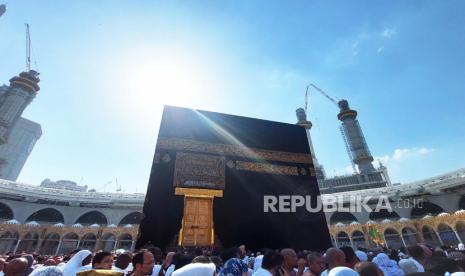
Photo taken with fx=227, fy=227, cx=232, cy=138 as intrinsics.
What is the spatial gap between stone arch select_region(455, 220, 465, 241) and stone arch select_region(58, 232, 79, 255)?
30.5 meters

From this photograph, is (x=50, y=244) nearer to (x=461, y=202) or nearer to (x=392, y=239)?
(x=392, y=239)

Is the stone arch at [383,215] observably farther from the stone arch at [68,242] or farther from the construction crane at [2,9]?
the construction crane at [2,9]

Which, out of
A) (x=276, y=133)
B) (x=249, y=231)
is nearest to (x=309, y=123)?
(x=276, y=133)

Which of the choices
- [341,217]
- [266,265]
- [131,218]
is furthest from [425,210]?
[131,218]

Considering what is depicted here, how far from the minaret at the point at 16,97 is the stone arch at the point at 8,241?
19.9m

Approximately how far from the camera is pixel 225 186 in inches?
372

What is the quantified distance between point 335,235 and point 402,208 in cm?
709

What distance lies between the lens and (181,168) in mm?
9258

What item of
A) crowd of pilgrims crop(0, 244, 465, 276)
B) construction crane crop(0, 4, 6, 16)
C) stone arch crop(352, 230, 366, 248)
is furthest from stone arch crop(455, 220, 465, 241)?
construction crane crop(0, 4, 6, 16)

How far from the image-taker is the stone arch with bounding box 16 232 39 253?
18.3m

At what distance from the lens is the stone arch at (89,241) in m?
20.2

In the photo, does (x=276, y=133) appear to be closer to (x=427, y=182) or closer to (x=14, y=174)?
(x=427, y=182)

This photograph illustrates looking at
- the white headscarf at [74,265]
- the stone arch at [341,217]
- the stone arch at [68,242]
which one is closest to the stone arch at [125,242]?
the stone arch at [68,242]

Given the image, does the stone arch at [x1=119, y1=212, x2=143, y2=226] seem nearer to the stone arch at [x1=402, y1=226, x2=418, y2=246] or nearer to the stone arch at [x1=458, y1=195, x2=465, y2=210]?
the stone arch at [x1=402, y1=226, x2=418, y2=246]
